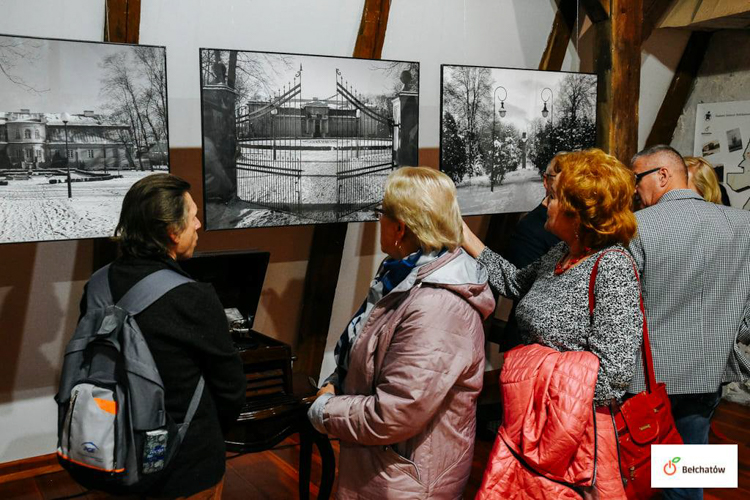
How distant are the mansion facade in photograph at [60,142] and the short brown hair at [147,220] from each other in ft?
3.79

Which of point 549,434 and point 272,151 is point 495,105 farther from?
point 549,434

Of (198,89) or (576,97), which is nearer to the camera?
(198,89)

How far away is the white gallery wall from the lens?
3.22 meters

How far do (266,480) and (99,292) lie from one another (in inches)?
77.0

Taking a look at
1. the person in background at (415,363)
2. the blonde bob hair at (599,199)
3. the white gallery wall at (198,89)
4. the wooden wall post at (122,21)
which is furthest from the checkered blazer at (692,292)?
the wooden wall post at (122,21)

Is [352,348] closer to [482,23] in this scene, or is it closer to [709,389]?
[709,389]

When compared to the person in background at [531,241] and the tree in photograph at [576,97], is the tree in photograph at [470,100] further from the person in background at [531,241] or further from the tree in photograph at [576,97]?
the person in background at [531,241]

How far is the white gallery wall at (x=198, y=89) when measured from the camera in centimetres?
322

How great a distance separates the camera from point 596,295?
1896 mm

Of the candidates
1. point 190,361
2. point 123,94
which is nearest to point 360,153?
point 123,94

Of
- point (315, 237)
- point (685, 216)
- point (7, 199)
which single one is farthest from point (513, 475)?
point (315, 237)

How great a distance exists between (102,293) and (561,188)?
47.1 inches

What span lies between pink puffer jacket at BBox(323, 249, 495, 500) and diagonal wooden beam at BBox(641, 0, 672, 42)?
3740 millimetres

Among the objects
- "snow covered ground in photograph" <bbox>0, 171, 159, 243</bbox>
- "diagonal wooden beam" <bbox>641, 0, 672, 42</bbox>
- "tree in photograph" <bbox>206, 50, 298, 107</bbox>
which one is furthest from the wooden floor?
"diagonal wooden beam" <bbox>641, 0, 672, 42</bbox>
